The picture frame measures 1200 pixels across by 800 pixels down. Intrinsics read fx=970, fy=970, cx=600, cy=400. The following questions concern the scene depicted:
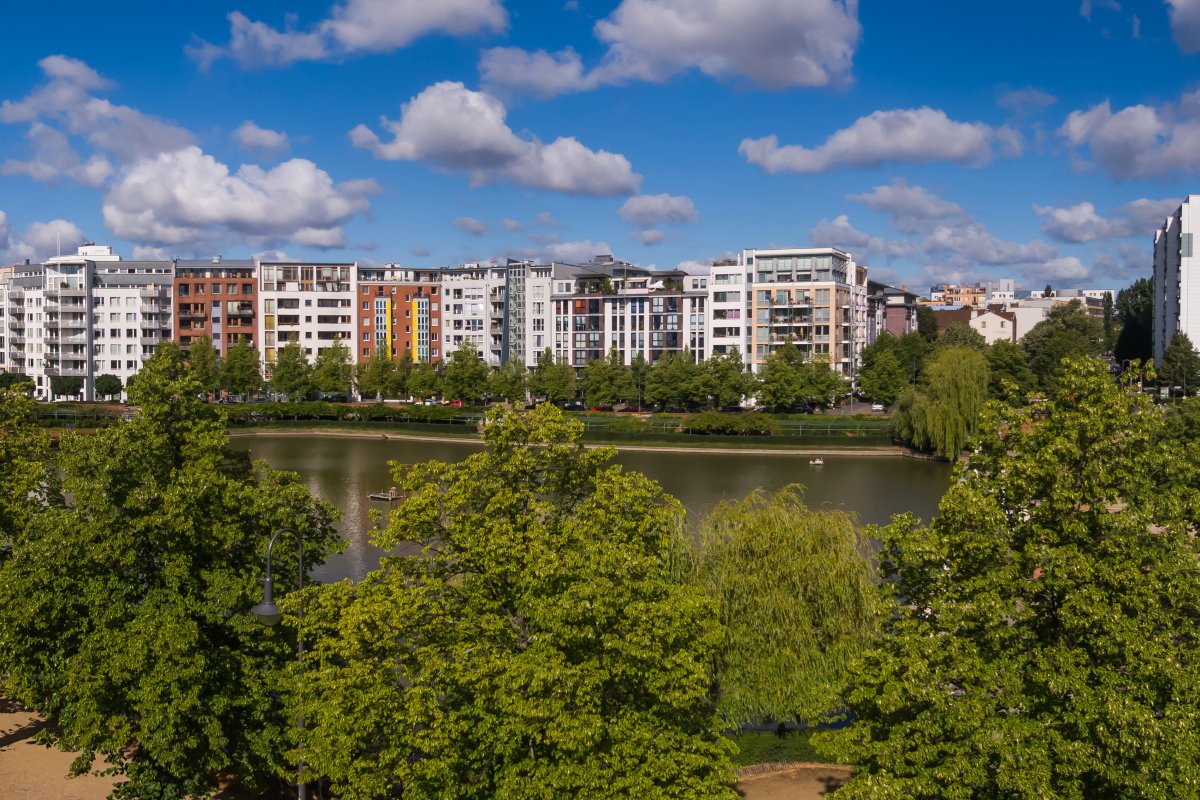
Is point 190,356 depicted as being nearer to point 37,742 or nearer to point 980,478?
point 37,742

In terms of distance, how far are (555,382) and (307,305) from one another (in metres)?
34.4

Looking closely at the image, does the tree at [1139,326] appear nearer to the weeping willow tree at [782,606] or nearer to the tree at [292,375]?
the tree at [292,375]

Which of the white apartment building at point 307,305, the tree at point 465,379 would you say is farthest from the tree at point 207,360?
the tree at point 465,379

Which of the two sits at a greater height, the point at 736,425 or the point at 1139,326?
the point at 1139,326

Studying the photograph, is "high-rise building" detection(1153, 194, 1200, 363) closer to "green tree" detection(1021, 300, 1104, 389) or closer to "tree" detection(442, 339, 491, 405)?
"green tree" detection(1021, 300, 1104, 389)

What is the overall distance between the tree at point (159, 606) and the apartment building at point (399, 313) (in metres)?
94.9

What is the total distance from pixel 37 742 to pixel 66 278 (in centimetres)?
10482

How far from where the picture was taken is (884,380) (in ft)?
289

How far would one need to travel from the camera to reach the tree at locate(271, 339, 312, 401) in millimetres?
98312

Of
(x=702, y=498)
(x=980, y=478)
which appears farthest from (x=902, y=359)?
(x=980, y=478)

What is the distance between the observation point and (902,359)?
97625 millimetres

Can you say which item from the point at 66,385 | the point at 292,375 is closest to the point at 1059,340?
the point at 292,375

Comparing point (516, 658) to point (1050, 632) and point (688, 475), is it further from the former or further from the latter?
point (688, 475)

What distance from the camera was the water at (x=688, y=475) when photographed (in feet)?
147
